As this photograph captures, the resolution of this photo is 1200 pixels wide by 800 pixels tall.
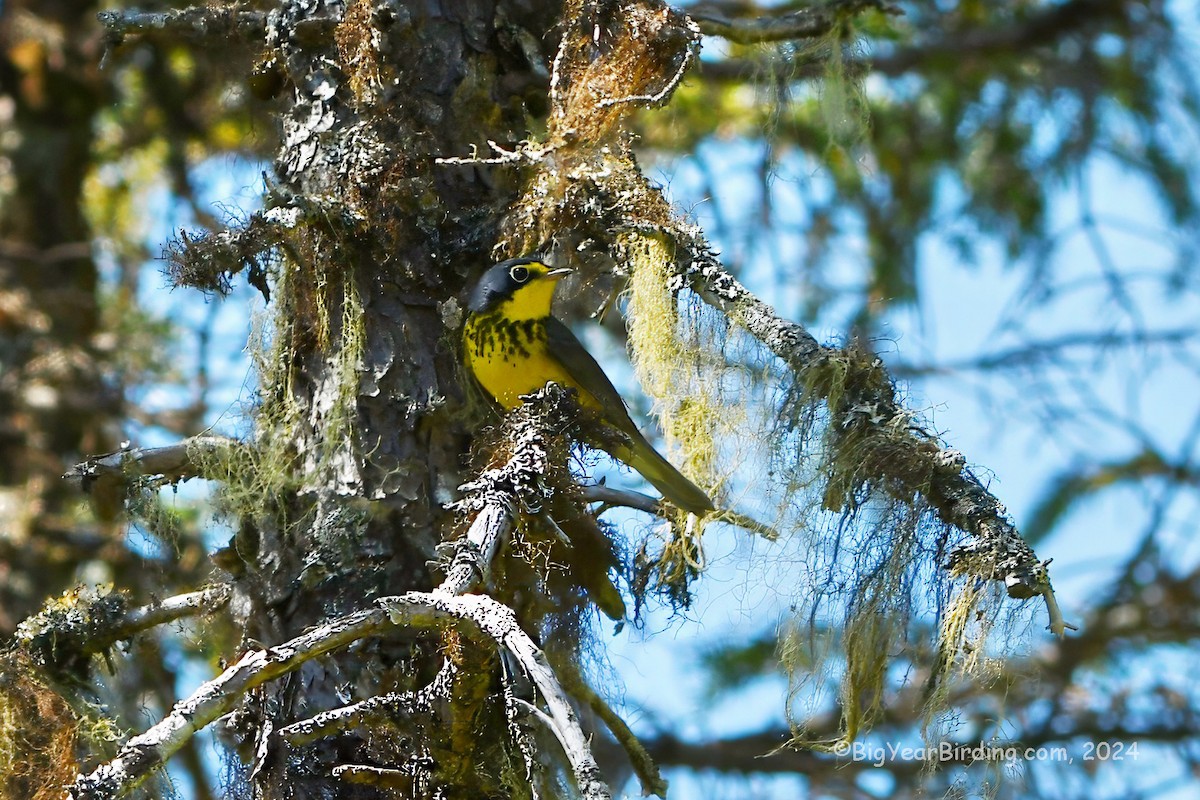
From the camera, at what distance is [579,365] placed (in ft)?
15.4

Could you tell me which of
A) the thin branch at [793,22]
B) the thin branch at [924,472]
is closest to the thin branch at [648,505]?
the thin branch at [924,472]

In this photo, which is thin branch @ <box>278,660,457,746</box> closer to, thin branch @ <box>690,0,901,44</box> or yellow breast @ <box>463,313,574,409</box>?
yellow breast @ <box>463,313,574,409</box>

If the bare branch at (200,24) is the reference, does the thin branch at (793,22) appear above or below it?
below

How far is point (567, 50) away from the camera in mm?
3979

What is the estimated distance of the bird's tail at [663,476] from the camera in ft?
12.5

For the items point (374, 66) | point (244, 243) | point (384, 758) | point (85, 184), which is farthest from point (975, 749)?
point (85, 184)

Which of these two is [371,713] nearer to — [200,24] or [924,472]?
[924,472]

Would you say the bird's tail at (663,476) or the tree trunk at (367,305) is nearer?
the tree trunk at (367,305)

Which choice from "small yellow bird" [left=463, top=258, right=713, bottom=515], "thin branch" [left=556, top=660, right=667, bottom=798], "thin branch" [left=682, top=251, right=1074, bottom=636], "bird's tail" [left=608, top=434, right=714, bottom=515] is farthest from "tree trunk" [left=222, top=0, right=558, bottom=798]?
"thin branch" [left=682, top=251, right=1074, bottom=636]

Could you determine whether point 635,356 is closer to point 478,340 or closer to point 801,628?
point 478,340

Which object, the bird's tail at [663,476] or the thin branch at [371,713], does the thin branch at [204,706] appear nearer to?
the thin branch at [371,713]

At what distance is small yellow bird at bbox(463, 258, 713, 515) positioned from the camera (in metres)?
3.93

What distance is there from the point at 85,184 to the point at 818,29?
6.20 metres

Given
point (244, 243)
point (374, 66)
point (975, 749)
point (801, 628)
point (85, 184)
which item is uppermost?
point (85, 184)
